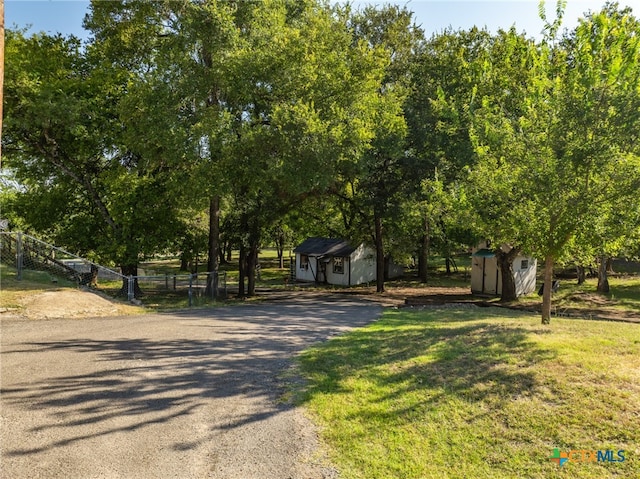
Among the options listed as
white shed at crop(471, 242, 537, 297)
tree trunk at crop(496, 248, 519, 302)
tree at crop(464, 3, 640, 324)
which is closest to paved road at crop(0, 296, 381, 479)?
tree at crop(464, 3, 640, 324)

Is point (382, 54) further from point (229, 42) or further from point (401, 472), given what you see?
point (401, 472)

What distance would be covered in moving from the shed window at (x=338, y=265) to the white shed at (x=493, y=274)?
10105 millimetres

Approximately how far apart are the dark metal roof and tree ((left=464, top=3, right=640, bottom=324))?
72.4 feet

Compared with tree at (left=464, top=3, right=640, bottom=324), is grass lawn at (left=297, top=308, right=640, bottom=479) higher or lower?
lower

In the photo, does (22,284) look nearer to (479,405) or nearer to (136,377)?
(136,377)

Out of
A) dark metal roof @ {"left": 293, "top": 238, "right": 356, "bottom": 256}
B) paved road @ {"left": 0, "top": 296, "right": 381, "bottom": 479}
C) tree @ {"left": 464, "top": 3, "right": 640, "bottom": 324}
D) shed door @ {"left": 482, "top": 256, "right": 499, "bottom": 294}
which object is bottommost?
paved road @ {"left": 0, "top": 296, "right": 381, "bottom": 479}

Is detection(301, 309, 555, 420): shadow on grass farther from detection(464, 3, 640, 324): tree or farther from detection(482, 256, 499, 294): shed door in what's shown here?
detection(482, 256, 499, 294): shed door

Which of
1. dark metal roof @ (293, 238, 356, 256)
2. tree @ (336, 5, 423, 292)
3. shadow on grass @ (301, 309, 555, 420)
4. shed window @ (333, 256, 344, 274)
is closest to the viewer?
shadow on grass @ (301, 309, 555, 420)

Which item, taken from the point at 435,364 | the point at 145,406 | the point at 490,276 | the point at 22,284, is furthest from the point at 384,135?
the point at 145,406

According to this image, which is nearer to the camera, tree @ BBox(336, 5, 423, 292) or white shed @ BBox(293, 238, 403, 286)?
tree @ BBox(336, 5, 423, 292)

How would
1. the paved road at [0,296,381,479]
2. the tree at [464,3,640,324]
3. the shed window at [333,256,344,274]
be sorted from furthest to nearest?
the shed window at [333,256,344,274], the tree at [464,3,640,324], the paved road at [0,296,381,479]

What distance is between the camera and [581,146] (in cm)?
752

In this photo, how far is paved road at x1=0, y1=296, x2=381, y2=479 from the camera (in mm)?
4074

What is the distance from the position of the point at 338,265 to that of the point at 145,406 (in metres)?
27.3
